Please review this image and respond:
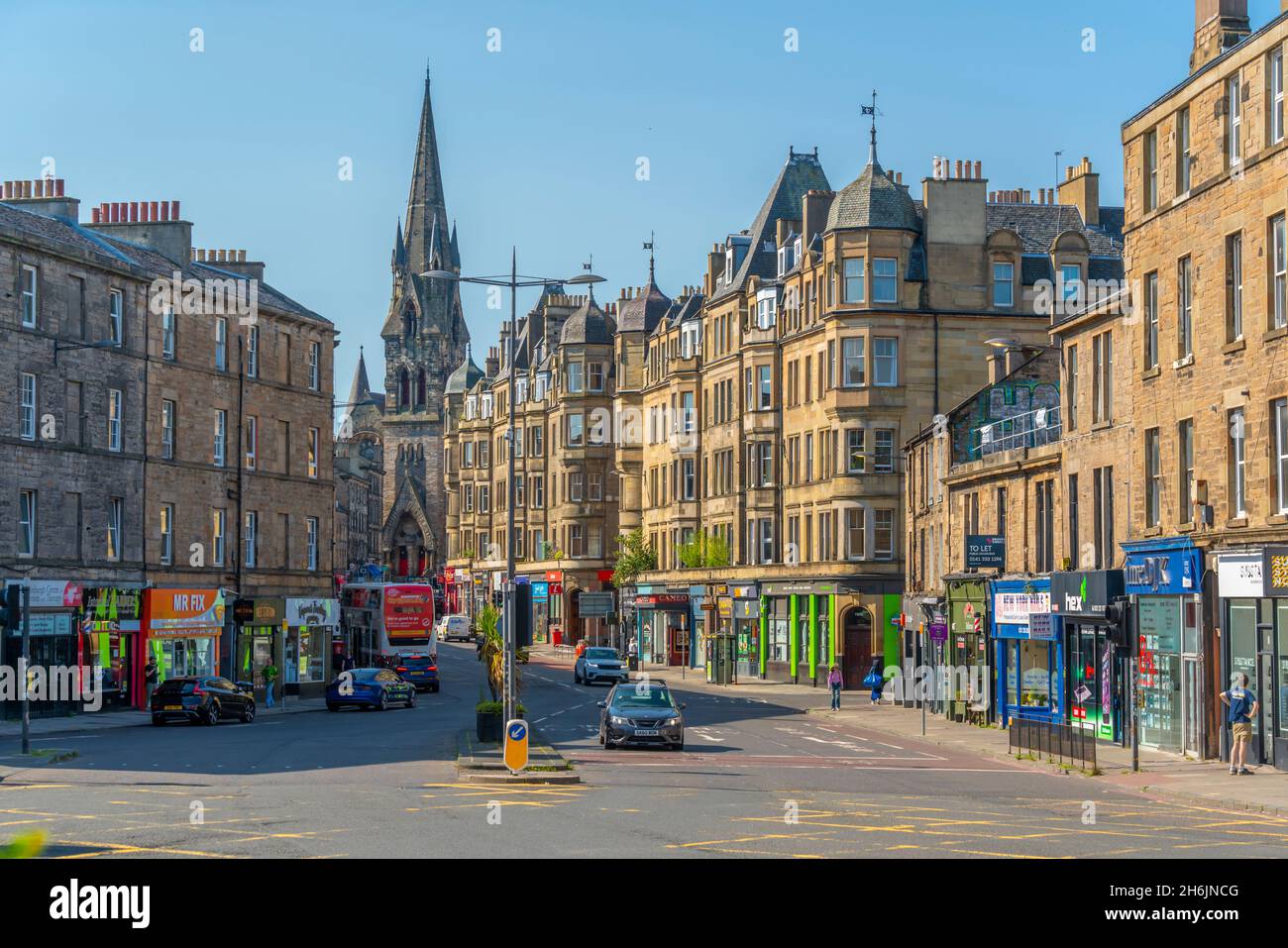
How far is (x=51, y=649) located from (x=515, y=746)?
26.1 metres

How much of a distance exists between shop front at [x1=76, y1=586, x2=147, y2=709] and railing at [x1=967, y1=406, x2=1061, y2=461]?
27110 mm

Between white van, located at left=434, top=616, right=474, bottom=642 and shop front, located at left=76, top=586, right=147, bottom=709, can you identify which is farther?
white van, located at left=434, top=616, right=474, bottom=642

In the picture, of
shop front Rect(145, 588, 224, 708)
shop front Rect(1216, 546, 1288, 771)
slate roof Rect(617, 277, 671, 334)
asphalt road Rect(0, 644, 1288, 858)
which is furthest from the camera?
slate roof Rect(617, 277, 671, 334)

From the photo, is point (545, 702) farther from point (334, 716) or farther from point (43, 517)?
point (43, 517)

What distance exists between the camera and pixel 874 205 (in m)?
67.2

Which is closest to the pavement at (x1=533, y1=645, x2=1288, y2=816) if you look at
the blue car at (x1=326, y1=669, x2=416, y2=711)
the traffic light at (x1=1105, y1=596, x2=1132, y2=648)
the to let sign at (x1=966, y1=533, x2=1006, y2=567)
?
the traffic light at (x1=1105, y1=596, x2=1132, y2=648)

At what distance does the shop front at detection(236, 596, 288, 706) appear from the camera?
61062 millimetres

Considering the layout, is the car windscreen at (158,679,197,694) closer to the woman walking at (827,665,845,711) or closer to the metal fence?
the woman walking at (827,665,845,711)

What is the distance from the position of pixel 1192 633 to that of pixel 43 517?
108 feet

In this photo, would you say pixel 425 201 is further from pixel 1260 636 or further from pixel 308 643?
pixel 1260 636

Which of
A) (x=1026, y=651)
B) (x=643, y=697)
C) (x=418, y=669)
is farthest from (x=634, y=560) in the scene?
(x=643, y=697)

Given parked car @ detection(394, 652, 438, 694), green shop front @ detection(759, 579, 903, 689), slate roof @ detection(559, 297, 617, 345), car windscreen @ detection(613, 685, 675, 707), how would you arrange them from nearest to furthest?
car windscreen @ detection(613, 685, 675, 707)
parked car @ detection(394, 652, 438, 694)
green shop front @ detection(759, 579, 903, 689)
slate roof @ detection(559, 297, 617, 345)

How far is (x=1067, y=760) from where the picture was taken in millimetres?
33906

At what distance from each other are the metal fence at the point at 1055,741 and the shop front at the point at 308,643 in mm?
33954
